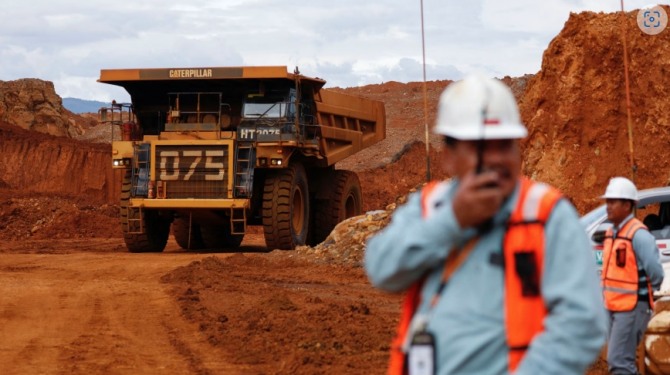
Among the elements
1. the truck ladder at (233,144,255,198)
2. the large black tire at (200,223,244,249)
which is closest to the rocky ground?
the large black tire at (200,223,244,249)

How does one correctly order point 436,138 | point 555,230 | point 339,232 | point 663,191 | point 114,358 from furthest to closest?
point 436,138
point 339,232
point 663,191
point 114,358
point 555,230

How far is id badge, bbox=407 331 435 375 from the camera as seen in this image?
310 centimetres

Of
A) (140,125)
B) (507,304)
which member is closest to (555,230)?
(507,304)

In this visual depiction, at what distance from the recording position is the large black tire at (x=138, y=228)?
23656 millimetres

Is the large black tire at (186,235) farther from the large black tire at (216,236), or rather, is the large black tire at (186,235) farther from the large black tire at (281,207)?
the large black tire at (281,207)

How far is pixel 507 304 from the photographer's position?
9.98 feet

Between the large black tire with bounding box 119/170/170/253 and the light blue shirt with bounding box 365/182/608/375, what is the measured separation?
68.2 feet

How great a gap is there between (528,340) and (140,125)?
22.6 metres

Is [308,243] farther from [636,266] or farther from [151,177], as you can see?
[636,266]

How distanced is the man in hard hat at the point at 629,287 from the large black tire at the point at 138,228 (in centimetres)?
1656

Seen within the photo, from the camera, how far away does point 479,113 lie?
3076 mm

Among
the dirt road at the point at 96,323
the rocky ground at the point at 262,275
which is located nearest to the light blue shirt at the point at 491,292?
the rocky ground at the point at 262,275

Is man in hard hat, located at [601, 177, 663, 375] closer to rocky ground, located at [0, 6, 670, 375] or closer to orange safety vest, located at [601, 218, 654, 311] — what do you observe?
orange safety vest, located at [601, 218, 654, 311]

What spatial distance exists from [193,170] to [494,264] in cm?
2033
